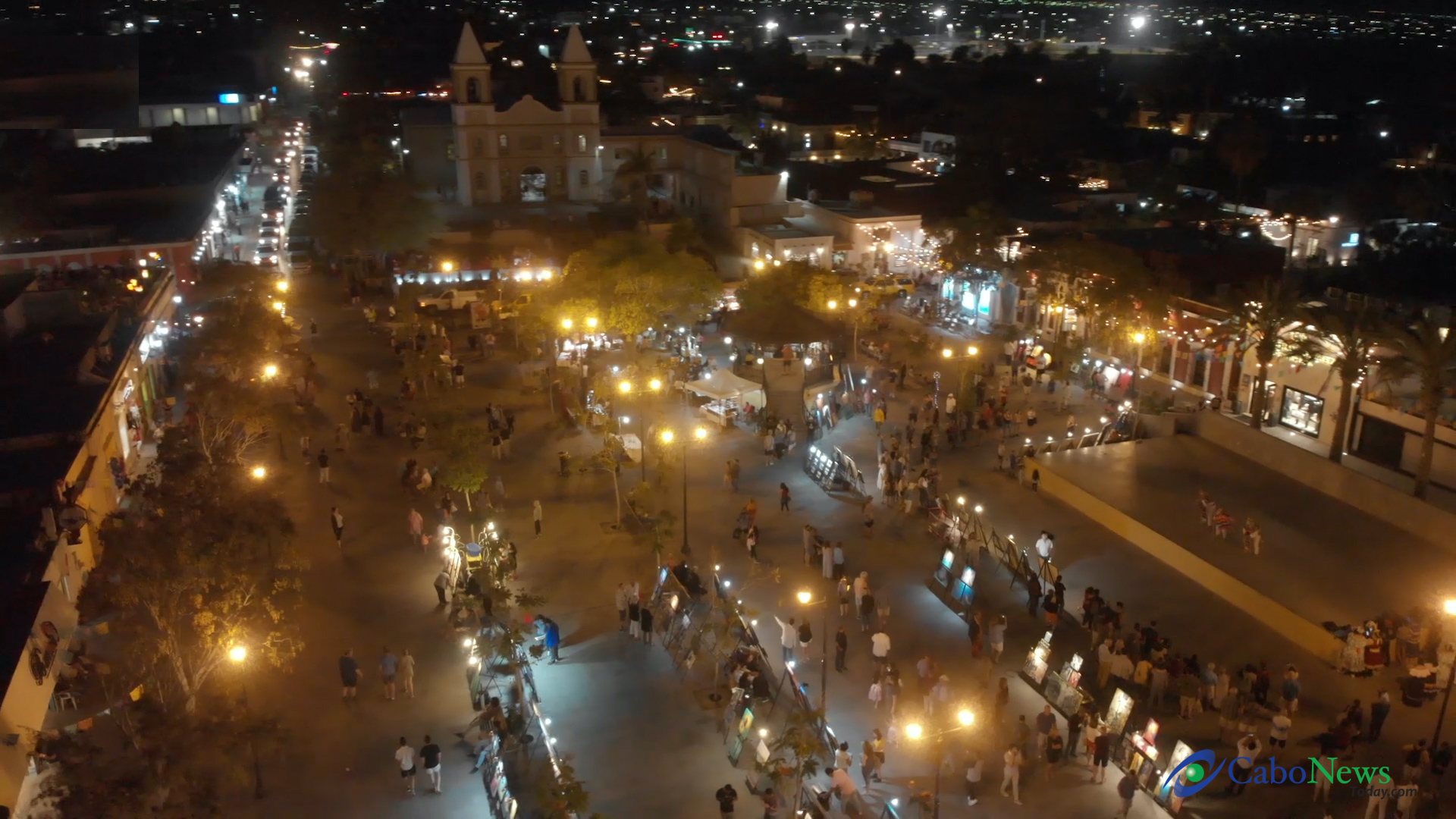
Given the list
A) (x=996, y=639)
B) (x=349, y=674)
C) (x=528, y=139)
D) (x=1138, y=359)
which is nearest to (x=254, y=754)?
(x=349, y=674)

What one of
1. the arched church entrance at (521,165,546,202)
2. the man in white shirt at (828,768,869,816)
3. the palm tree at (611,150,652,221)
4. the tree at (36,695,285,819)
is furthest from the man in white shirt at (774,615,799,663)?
the arched church entrance at (521,165,546,202)

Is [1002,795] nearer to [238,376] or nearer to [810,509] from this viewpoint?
[810,509]

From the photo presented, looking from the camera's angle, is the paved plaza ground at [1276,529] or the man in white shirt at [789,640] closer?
the man in white shirt at [789,640]

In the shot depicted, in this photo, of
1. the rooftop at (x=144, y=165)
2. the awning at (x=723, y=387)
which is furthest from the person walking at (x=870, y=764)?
the rooftop at (x=144, y=165)

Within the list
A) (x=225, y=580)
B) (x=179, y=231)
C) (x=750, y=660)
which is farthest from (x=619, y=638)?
(x=179, y=231)

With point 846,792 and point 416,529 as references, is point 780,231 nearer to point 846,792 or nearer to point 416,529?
point 416,529

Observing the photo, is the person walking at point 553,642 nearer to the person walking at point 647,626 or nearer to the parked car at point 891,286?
the person walking at point 647,626
